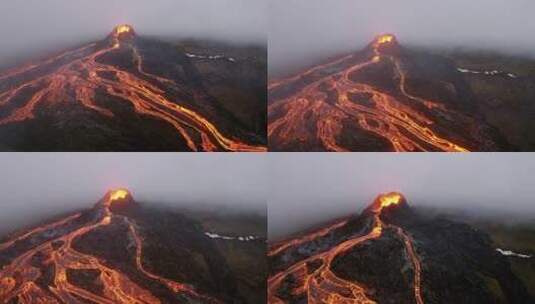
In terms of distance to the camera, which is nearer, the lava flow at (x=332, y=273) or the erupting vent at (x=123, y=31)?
the lava flow at (x=332, y=273)

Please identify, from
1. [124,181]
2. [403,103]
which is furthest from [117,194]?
[403,103]

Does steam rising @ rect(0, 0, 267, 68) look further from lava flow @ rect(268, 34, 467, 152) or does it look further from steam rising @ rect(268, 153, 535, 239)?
steam rising @ rect(268, 153, 535, 239)

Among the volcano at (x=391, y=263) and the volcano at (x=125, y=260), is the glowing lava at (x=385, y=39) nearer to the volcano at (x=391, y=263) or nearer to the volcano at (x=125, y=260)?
the volcano at (x=391, y=263)

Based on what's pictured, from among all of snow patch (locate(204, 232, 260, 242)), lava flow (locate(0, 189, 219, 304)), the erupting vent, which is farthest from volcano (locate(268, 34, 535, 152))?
lava flow (locate(0, 189, 219, 304))

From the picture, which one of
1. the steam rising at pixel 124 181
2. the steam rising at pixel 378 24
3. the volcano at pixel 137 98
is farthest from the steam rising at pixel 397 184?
the steam rising at pixel 378 24

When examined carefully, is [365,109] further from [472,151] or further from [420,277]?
[420,277]
